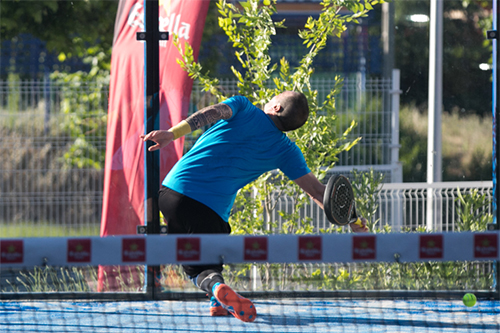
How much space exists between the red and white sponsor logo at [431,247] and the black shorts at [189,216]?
1.28 m

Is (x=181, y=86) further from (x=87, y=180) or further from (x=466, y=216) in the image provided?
(x=466, y=216)

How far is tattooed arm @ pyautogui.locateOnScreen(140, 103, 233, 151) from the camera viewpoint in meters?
3.68

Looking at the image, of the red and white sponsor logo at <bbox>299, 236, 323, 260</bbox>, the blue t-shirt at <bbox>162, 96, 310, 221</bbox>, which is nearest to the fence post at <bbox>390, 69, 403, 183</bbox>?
the blue t-shirt at <bbox>162, 96, 310, 221</bbox>

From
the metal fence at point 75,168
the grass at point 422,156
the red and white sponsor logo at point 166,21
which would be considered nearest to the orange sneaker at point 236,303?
the metal fence at point 75,168

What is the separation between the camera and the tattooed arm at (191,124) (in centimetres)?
368

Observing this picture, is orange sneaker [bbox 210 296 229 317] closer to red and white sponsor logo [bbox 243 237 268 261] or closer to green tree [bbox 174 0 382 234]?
green tree [bbox 174 0 382 234]

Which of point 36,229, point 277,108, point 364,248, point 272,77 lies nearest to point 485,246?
point 364,248

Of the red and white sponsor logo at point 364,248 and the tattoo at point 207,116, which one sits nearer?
the red and white sponsor logo at point 364,248

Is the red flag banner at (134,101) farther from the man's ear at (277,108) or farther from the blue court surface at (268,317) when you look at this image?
the man's ear at (277,108)

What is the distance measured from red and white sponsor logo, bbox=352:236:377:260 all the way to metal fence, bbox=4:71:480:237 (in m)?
2.69

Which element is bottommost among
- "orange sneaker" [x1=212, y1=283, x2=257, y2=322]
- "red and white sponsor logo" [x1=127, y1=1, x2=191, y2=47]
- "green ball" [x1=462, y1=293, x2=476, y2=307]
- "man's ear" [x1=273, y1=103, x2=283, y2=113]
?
"green ball" [x1=462, y1=293, x2=476, y2=307]

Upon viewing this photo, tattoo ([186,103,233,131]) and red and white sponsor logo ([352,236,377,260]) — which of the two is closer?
red and white sponsor logo ([352,236,377,260])

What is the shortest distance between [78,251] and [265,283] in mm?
3023

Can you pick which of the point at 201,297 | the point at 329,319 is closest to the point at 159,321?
the point at 201,297
